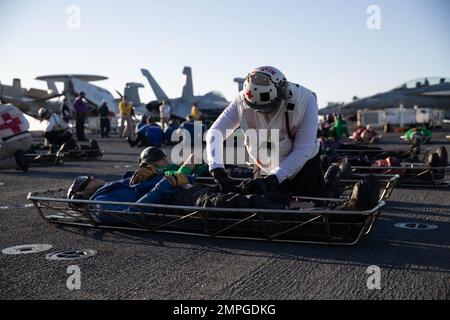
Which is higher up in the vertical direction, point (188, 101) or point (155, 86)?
point (155, 86)

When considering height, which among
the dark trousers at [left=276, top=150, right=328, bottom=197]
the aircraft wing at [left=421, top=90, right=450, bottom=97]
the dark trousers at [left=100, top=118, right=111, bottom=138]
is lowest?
the dark trousers at [left=100, top=118, right=111, bottom=138]

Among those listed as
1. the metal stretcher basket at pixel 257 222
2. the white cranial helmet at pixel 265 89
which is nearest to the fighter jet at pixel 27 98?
the white cranial helmet at pixel 265 89

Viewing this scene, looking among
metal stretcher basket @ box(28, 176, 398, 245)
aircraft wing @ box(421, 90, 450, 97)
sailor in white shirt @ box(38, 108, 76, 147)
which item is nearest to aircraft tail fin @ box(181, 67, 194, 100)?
aircraft wing @ box(421, 90, 450, 97)

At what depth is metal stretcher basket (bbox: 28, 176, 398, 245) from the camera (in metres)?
4.92

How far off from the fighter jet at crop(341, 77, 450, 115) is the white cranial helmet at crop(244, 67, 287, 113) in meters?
41.6

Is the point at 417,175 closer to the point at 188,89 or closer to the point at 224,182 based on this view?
the point at 224,182

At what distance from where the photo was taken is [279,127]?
6215 millimetres

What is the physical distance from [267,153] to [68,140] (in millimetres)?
12337

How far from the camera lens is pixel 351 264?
437 cm

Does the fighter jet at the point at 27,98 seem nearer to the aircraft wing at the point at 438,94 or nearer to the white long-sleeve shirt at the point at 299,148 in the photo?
the aircraft wing at the point at 438,94

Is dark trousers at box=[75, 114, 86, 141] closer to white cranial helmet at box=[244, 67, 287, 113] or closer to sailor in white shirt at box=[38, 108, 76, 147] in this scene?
sailor in white shirt at box=[38, 108, 76, 147]

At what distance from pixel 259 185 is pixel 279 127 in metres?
0.98

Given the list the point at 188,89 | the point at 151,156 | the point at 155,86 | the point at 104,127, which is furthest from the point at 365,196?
the point at 155,86
